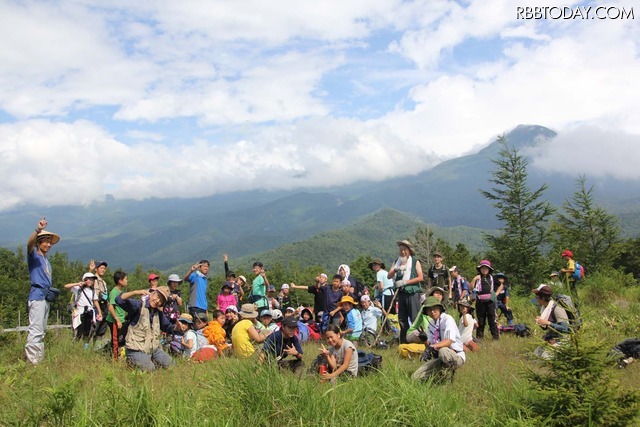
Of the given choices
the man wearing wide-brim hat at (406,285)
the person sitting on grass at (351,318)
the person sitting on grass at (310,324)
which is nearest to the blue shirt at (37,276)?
the person sitting on grass at (310,324)

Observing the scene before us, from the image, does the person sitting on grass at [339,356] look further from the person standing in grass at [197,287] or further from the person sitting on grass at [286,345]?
the person standing in grass at [197,287]

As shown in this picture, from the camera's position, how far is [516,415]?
12.6ft

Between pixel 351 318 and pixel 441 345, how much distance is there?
3351 mm

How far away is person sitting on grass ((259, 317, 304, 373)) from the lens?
18.8ft

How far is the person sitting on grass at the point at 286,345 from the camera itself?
5734 mm

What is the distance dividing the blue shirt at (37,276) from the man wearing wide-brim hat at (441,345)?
5.04m

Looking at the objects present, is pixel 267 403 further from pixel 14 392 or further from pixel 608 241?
pixel 608 241

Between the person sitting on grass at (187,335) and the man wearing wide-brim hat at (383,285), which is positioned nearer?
the person sitting on grass at (187,335)

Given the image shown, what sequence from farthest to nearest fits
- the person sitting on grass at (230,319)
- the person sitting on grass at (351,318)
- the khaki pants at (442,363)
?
the person sitting on grass at (230,319), the person sitting on grass at (351,318), the khaki pants at (442,363)

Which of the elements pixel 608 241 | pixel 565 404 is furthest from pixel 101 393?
pixel 608 241

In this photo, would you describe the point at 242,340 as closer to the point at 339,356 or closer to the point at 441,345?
the point at 339,356

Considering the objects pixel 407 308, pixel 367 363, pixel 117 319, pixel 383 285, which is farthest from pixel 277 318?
pixel 367 363

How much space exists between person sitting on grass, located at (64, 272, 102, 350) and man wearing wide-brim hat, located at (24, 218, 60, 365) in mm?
1869

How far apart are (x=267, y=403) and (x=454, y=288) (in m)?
7.89
